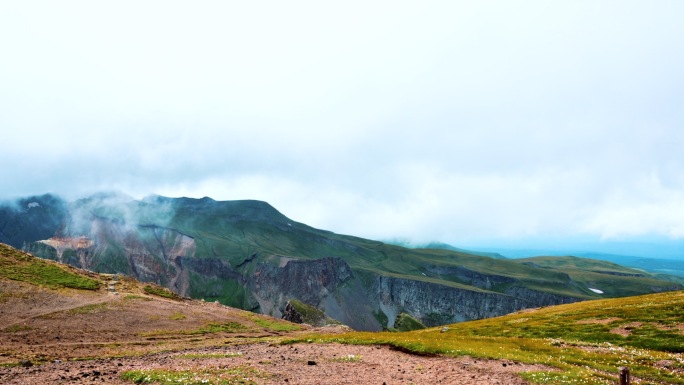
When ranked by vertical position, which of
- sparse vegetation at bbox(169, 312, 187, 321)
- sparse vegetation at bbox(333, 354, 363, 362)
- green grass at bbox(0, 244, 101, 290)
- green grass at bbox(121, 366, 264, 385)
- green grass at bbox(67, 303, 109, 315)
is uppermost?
green grass at bbox(121, 366, 264, 385)

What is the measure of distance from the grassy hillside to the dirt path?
249 cm

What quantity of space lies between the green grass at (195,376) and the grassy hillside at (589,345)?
18377 millimetres

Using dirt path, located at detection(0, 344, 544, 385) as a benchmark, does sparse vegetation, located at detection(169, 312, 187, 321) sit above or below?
below

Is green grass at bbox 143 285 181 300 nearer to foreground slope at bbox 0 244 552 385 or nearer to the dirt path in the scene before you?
foreground slope at bbox 0 244 552 385

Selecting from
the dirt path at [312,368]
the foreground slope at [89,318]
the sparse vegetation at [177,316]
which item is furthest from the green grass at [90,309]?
the dirt path at [312,368]

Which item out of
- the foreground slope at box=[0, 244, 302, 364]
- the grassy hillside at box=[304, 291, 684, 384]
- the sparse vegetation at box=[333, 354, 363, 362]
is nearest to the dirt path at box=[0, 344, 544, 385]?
the sparse vegetation at box=[333, 354, 363, 362]

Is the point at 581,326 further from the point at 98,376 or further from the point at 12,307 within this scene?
the point at 12,307

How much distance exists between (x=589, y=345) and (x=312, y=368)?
29854 mm

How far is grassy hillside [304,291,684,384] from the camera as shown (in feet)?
96.4

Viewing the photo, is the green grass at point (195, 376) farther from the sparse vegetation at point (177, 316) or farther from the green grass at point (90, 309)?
the sparse vegetation at point (177, 316)

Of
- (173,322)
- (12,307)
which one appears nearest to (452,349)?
(173,322)

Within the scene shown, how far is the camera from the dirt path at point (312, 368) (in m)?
28.9

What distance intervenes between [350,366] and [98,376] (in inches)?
728

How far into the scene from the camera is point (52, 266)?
91312mm
